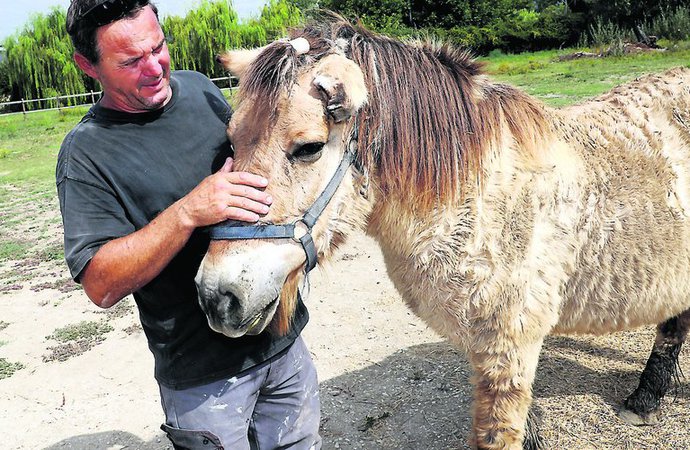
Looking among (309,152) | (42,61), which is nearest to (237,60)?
(309,152)

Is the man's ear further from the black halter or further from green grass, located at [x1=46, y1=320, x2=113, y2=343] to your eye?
green grass, located at [x1=46, y1=320, x2=113, y2=343]

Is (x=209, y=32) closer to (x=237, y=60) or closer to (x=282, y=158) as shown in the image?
(x=237, y=60)

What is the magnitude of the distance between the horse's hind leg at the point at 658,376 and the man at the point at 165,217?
2.22 meters

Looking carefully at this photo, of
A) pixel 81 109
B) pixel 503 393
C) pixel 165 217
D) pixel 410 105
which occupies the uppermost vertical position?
pixel 410 105

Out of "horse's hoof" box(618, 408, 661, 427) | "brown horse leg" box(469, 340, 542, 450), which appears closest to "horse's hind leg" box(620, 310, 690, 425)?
"horse's hoof" box(618, 408, 661, 427)

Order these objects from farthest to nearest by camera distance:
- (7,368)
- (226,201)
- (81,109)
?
(81,109), (7,368), (226,201)

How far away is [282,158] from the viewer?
1701 mm

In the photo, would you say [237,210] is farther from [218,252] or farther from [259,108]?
[259,108]

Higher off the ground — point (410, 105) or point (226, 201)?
point (410, 105)

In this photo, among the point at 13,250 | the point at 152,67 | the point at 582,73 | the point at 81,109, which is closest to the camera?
the point at 152,67

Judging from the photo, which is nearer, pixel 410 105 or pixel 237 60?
pixel 410 105

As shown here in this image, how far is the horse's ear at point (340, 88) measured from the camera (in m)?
1.67

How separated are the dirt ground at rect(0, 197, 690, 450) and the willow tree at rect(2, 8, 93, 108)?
89.7ft

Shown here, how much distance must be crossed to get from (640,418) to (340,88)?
2.89 m
